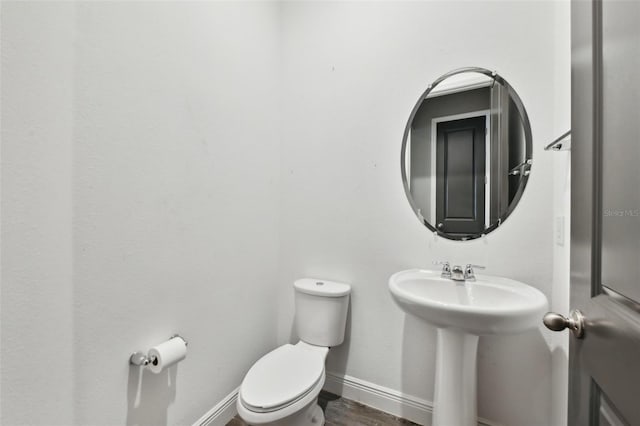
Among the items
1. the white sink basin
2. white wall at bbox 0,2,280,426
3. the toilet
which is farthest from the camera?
the toilet

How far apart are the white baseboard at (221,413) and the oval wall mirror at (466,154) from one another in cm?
137

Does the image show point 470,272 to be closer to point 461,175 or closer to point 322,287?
point 461,175

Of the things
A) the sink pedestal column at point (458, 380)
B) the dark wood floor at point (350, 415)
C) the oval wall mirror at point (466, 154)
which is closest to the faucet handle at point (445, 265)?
the oval wall mirror at point (466, 154)

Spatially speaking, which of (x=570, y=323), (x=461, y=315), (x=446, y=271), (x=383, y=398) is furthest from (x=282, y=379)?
(x=570, y=323)

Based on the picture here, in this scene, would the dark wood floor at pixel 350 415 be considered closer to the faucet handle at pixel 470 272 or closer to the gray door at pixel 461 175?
the faucet handle at pixel 470 272

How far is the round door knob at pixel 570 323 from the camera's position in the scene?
57 cm

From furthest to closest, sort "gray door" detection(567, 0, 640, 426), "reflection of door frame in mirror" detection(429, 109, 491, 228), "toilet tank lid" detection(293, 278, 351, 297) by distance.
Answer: "toilet tank lid" detection(293, 278, 351, 297) < "reflection of door frame in mirror" detection(429, 109, 491, 228) < "gray door" detection(567, 0, 640, 426)

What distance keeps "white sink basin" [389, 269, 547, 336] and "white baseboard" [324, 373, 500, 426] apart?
613 millimetres

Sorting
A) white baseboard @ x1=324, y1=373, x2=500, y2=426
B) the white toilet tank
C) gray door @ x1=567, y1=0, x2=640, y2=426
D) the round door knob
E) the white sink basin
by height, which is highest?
gray door @ x1=567, y1=0, x2=640, y2=426

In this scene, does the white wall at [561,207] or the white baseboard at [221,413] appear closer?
the white wall at [561,207]

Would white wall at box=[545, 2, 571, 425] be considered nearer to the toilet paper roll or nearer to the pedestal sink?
the pedestal sink

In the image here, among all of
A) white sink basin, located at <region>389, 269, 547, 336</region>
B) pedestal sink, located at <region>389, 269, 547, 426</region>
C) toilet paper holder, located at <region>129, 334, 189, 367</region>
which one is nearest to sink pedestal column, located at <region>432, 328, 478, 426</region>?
pedestal sink, located at <region>389, 269, 547, 426</region>

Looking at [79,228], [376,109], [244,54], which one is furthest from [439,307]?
[244,54]

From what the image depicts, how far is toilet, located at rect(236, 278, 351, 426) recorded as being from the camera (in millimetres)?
1050
